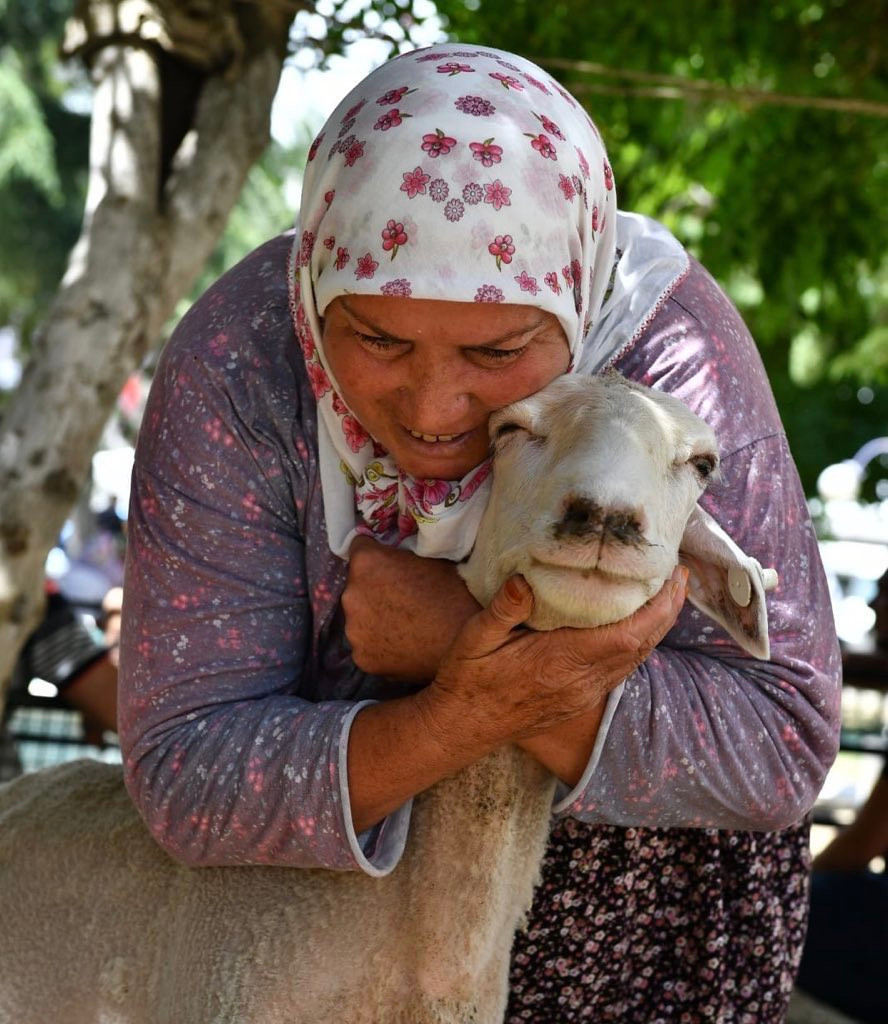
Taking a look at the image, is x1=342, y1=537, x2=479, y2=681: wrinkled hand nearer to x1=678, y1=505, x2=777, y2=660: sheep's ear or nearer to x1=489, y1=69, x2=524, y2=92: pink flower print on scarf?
x1=678, y1=505, x2=777, y2=660: sheep's ear

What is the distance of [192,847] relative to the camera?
1.88 m

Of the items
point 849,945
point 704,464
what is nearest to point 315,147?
point 704,464

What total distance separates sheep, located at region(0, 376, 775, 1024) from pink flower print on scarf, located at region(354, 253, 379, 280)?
0.24 meters

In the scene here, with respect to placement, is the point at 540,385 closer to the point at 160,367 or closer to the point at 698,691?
the point at 698,691

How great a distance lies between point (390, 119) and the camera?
5.75 ft

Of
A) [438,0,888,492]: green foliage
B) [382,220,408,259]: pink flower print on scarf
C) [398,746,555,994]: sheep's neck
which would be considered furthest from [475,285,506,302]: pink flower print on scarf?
[438,0,888,492]: green foliage

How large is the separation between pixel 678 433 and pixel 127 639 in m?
0.79

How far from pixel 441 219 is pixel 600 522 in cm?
42

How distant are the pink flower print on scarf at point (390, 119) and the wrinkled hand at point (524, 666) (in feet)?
1.89

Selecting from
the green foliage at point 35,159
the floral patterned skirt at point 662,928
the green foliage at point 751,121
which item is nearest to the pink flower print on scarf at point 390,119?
the floral patterned skirt at point 662,928

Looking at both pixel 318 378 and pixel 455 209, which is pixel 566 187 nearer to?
pixel 455 209

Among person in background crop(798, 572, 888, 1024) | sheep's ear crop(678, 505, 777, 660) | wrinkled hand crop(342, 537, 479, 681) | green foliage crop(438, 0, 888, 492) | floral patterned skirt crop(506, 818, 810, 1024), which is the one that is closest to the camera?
sheep's ear crop(678, 505, 777, 660)

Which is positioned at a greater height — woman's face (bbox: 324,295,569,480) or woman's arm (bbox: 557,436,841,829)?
woman's face (bbox: 324,295,569,480)

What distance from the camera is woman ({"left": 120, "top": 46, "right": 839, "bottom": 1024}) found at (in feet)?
5.59
